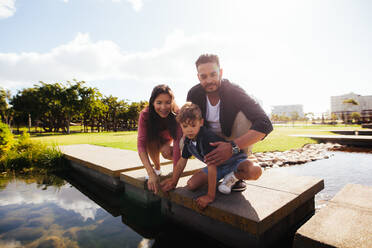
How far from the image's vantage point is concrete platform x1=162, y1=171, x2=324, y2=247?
→ 172 cm

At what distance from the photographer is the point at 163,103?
269 cm

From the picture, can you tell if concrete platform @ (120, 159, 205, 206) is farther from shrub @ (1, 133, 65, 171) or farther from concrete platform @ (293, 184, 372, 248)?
shrub @ (1, 133, 65, 171)

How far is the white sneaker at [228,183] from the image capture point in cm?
221

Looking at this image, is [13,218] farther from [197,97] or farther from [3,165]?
[3,165]

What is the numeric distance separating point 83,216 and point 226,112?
249 centimetres

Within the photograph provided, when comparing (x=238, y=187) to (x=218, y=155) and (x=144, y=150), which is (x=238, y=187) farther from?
(x=144, y=150)

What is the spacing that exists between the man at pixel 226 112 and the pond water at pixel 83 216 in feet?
3.37

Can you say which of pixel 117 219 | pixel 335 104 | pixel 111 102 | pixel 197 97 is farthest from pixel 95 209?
pixel 335 104

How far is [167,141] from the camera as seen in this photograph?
3373 millimetres

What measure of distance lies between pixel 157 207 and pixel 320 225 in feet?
7.18

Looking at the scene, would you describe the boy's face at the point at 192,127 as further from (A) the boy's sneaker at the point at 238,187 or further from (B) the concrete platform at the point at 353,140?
(B) the concrete platform at the point at 353,140

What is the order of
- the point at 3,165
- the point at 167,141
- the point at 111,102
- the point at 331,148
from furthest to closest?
the point at 111,102 < the point at 331,148 < the point at 3,165 < the point at 167,141

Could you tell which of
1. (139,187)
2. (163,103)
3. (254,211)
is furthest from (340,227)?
(139,187)

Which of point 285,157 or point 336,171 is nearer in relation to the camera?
point 336,171
